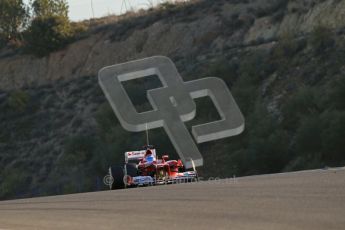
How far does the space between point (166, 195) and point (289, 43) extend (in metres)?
31.5

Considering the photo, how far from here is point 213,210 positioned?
39.3ft

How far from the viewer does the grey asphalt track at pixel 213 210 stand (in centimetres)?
1017

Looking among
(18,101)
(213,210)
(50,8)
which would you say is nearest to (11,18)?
(50,8)

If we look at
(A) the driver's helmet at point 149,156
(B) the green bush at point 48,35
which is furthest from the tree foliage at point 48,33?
(A) the driver's helmet at point 149,156

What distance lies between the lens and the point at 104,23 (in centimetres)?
7119

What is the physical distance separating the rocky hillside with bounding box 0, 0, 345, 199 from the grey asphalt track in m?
18.8

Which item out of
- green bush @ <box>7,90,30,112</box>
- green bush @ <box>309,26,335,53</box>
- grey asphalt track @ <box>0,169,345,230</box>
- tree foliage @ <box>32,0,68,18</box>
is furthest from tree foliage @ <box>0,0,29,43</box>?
grey asphalt track @ <box>0,169,345,230</box>

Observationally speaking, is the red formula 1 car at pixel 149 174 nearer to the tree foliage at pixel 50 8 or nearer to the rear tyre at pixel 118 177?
the rear tyre at pixel 118 177

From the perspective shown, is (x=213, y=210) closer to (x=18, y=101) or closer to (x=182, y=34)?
(x=182, y=34)

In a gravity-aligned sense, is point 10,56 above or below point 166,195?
above

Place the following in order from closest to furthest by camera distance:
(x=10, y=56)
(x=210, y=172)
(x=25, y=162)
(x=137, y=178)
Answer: (x=137, y=178) < (x=210, y=172) < (x=25, y=162) < (x=10, y=56)

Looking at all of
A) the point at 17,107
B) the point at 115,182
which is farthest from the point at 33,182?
the point at 115,182

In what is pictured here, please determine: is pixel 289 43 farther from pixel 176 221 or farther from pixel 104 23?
pixel 176 221

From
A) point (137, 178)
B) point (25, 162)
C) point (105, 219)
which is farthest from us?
point (25, 162)
